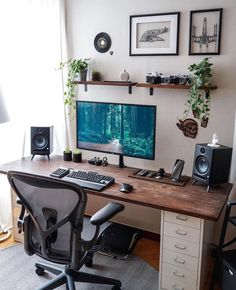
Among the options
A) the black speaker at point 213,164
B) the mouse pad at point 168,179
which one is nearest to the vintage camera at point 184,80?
the black speaker at point 213,164

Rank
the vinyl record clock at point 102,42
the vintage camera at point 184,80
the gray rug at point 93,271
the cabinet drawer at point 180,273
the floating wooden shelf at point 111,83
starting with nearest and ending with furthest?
the cabinet drawer at point 180,273, the gray rug at point 93,271, the vintage camera at point 184,80, the floating wooden shelf at point 111,83, the vinyl record clock at point 102,42

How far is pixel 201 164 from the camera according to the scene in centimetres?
207

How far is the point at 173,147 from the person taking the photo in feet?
8.04

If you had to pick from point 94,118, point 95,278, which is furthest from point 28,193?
point 94,118

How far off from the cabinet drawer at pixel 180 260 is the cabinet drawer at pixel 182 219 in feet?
0.69

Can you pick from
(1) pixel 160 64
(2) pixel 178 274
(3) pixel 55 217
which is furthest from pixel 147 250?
(1) pixel 160 64

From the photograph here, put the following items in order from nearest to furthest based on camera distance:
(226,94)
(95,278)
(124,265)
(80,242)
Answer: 1. (80,242)
2. (95,278)
3. (226,94)
4. (124,265)

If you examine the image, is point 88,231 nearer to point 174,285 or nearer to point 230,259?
point 174,285

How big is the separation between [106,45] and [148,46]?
38 cm

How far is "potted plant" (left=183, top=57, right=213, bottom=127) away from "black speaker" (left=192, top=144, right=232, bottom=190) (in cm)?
33

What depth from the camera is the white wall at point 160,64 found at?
2156mm

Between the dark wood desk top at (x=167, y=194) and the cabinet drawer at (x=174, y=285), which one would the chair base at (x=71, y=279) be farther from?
the dark wood desk top at (x=167, y=194)

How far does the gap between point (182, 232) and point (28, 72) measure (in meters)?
1.79

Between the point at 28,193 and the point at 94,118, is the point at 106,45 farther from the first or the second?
the point at 28,193
